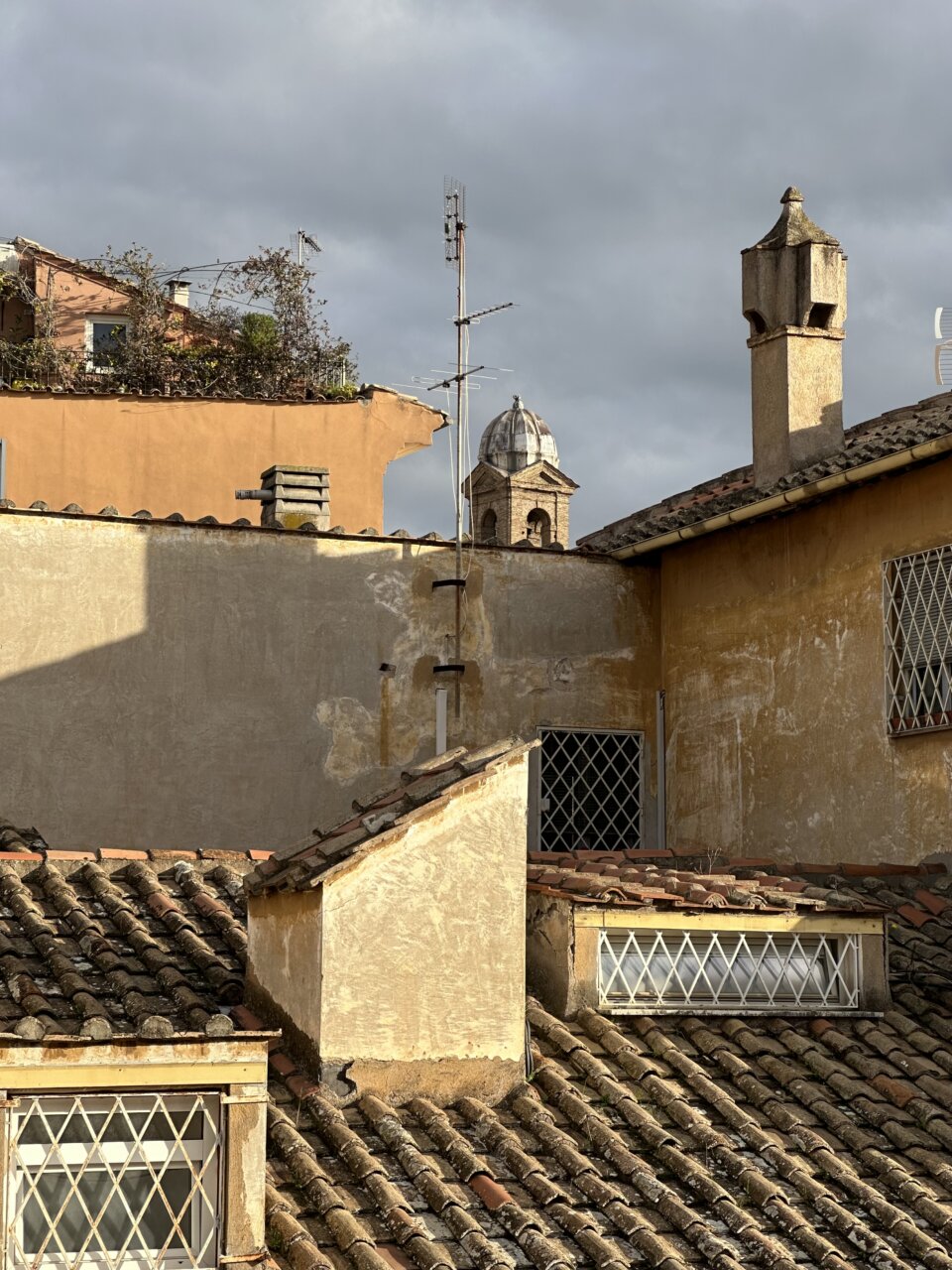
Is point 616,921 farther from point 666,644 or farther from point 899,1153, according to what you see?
point 666,644

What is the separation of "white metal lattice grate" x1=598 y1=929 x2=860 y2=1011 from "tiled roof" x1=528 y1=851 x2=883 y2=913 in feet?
0.54

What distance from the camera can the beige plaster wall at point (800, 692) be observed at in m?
16.0

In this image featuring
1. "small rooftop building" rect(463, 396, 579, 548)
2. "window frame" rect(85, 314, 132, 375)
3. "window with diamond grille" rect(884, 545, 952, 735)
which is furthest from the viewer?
"small rooftop building" rect(463, 396, 579, 548)

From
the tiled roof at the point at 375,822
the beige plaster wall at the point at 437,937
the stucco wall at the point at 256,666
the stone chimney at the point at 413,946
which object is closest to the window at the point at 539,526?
the stucco wall at the point at 256,666

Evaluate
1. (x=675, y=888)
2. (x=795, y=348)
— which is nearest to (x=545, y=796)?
(x=795, y=348)

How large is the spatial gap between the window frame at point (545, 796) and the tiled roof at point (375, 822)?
7.52 metres

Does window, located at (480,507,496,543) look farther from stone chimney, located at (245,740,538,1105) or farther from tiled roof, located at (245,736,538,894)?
stone chimney, located at (245,740,538,1105)

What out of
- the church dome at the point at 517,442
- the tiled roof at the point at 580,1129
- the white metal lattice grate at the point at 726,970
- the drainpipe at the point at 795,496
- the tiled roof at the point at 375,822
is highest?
the church dome at the point at 517,442

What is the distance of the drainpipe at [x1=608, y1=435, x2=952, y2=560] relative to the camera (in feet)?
50.6

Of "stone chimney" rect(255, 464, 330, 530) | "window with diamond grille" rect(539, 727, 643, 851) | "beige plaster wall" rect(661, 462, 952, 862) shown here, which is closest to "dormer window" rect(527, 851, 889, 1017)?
"beige plaster wall" rect(661, 462, 952, 862)

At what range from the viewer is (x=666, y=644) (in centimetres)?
1930

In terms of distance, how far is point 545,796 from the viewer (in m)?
18.8

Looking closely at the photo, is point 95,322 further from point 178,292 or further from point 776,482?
point 776,482

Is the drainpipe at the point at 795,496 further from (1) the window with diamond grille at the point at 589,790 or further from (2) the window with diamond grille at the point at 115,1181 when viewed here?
(2) the window with diamond grille at the point at 115,1181
